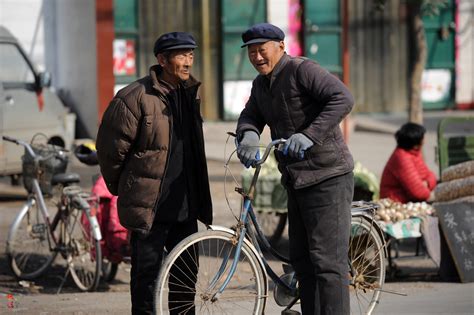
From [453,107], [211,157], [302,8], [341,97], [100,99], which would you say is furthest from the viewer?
[453,107]

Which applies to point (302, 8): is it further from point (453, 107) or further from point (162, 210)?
point (162, 210)

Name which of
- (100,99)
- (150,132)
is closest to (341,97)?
(150,132)

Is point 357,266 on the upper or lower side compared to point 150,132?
lower

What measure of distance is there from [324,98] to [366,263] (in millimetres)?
1311

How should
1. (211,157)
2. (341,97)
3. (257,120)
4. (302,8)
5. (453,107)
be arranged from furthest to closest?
(453,107)
(302,8)
(211,157)
(257,120)
(341,97)

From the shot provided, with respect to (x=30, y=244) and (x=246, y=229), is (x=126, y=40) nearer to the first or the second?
(x=30, y=244)

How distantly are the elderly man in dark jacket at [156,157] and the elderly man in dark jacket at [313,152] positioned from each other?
32 centimetres

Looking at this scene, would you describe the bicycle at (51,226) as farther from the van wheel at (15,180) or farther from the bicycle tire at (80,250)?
the van wheel at (15,180)

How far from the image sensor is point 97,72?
15539 mm

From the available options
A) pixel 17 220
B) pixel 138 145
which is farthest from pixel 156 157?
pixel 17 220

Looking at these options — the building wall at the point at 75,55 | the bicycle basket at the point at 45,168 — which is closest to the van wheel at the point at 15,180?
the building wall at the point at 75,55

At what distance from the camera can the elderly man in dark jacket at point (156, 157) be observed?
18.3 feet

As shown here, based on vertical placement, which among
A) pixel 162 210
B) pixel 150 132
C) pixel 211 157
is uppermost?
pixel 150 132

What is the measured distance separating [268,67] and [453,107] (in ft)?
46.2
